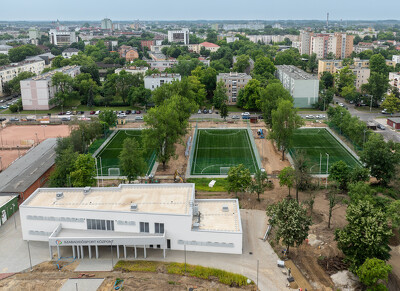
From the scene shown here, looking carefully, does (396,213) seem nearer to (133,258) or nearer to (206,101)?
(133,258)

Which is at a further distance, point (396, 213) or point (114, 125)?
point (114, 125)

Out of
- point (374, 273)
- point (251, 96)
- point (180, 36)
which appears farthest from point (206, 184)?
point (180, 36)

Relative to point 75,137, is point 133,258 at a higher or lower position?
lower

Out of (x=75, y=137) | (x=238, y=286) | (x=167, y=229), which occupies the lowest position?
(x=238, y=286)

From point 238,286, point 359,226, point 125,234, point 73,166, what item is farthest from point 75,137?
point 359,226

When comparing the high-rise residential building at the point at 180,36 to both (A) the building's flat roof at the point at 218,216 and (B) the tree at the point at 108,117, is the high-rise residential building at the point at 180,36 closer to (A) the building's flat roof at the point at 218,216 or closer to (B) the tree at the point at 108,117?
(B) the tree at the point at 108,117

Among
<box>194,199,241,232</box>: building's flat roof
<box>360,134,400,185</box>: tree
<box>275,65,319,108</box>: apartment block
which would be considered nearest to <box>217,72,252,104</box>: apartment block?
<box>275,65,319,108</box>: apartment block

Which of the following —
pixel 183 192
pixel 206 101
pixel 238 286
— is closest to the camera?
pixel 238 286
